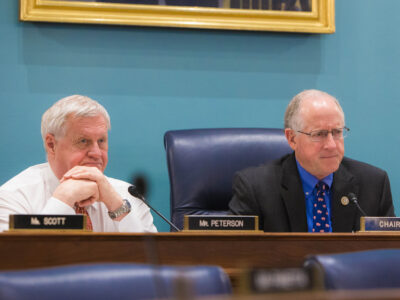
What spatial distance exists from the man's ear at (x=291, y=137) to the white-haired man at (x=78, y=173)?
70 cm

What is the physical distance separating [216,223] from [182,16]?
1577 millimetres

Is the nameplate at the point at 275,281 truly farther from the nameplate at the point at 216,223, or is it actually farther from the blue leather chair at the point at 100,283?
the nameplate at the point at 216,223

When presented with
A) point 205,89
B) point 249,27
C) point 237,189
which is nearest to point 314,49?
point 249,27

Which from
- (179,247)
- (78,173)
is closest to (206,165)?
(78,173)

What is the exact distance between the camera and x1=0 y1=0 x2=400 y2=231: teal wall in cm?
300

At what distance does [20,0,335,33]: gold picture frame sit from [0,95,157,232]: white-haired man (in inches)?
28.5

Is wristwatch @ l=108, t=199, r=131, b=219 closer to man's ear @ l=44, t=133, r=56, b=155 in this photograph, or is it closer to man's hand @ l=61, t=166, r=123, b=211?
man's hand @ l=61, t=166, r=123, b=211

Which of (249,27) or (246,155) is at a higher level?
(249,27)

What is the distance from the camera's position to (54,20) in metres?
2.96

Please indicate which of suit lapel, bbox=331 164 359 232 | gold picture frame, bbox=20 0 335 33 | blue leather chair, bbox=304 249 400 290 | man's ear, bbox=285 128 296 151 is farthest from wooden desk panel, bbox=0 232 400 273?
gold picture frame, bbox=20 0 335 33

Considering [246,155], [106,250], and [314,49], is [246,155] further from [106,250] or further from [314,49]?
[106,250]

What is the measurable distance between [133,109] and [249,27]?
73 centimetres

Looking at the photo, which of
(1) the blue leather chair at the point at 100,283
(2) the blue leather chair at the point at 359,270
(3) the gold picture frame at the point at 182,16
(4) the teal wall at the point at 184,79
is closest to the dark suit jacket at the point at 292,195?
(4) the teal wall at the point at 184,79

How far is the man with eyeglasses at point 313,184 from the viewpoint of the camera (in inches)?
97.3
